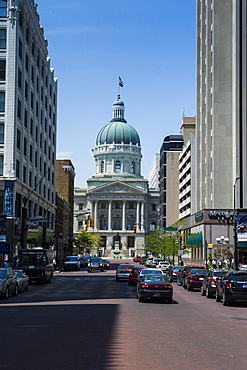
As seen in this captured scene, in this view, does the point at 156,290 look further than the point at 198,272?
No

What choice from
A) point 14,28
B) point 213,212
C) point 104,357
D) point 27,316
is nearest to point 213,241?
point 213,212

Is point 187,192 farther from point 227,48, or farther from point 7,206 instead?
point 7,206

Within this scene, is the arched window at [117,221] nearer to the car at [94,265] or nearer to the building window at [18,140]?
the car at [94,265]

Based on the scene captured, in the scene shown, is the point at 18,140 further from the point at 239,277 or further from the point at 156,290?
A: the point at 239,277

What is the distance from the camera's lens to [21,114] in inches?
2662

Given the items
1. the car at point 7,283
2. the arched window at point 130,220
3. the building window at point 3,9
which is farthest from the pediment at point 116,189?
the car at point 7,283

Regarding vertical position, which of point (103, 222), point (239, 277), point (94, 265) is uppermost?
point (103, 222)

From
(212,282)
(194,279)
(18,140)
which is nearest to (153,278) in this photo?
(212,282)

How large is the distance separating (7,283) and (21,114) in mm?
39682

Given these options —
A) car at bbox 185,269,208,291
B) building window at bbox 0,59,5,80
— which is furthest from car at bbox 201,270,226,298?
building window at bbox 0,59,5,80

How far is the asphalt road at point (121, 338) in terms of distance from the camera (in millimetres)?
11727

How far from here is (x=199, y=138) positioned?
87.7 m

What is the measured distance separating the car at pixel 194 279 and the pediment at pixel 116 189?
500ft

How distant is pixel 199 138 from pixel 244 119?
15216 millimetres
